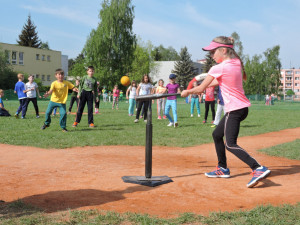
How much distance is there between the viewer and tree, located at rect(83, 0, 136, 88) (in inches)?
2110

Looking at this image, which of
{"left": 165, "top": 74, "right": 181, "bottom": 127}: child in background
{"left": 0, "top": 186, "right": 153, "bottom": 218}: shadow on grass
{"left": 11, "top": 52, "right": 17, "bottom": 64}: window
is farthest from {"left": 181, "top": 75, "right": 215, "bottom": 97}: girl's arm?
{"left": 11, "top": 52, "right": 17, "bottom": 64}: window

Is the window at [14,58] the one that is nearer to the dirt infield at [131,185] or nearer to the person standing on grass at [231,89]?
the dirt infield at [131,185]

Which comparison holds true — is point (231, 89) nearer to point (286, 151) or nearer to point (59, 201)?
point (59, 201)

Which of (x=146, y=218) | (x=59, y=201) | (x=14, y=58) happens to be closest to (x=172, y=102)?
(x=59, y=201)

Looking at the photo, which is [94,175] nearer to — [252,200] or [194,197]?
[194,197]

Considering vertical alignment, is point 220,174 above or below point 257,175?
below

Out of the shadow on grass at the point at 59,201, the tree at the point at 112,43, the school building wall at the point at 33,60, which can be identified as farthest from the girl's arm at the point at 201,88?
the school building wall at the point at 33,60

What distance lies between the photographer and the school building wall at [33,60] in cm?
6226

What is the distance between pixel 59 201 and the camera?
150 inches

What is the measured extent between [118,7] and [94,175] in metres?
52.4

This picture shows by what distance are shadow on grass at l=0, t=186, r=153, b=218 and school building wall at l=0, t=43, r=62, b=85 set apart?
60.2 meters

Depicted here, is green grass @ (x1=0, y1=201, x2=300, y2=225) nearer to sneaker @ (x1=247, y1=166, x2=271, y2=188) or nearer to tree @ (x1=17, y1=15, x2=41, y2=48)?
sneaker @ (x1=247, y1=166, x2=271, y2=188)

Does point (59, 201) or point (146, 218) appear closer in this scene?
point (146, 218)

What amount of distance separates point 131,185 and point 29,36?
3182 inches
